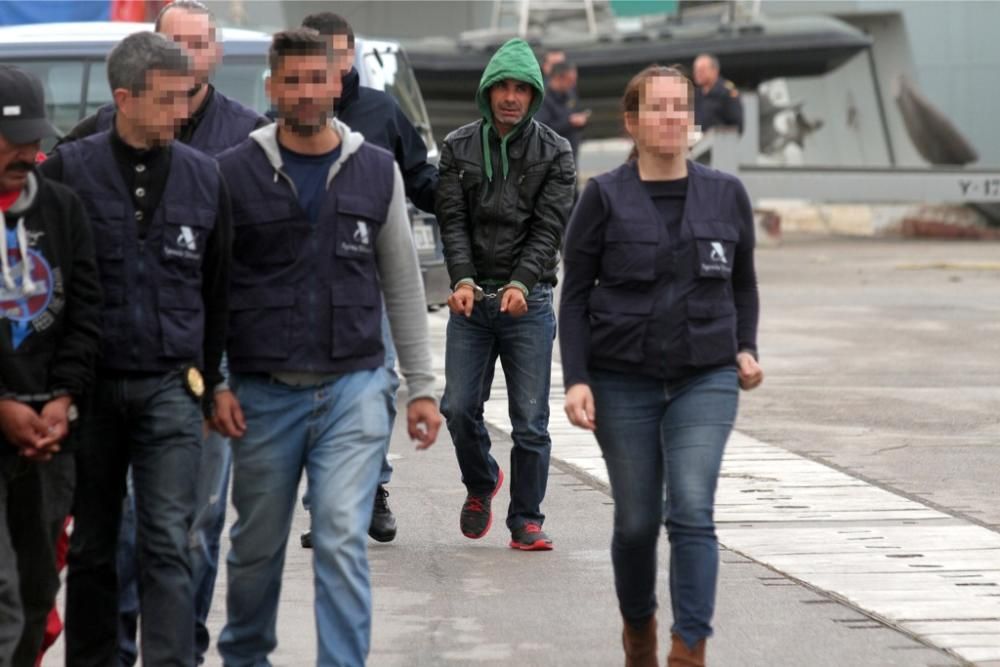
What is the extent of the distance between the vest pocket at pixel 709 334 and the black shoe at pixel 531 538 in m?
2.23

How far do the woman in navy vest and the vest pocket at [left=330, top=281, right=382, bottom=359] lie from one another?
0.64 m

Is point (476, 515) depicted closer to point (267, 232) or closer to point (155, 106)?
point (267, 232)

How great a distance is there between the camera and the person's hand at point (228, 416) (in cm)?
477

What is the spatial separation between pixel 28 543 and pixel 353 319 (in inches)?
36.6

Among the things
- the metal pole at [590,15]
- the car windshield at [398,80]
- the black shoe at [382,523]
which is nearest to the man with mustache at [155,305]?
the black shoe at [382,523]

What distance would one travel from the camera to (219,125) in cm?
561

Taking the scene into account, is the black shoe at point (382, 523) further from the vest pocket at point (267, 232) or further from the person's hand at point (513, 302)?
the vest pocket at point (267, 232)

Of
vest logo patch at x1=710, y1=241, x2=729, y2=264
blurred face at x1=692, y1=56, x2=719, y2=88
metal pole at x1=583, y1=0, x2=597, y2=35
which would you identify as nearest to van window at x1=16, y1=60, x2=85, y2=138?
vest logo patch at x1=710, y1=241, x2=729, y2=264

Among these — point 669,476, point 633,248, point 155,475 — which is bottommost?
point 669,476

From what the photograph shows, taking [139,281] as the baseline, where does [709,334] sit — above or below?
below

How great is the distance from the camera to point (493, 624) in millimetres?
6117

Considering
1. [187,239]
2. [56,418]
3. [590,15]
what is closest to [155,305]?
[187,239]

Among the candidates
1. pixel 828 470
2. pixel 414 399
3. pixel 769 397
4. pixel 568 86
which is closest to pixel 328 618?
pixel 414 399

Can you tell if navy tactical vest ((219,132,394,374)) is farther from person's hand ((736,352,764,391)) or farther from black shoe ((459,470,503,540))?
black shoe ((459,470,503,540))
